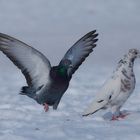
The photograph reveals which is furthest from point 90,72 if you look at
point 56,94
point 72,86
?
point 56,94

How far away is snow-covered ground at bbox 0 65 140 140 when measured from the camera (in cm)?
614

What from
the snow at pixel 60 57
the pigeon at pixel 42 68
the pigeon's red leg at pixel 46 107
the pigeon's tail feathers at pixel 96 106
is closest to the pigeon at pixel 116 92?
the pigeon's tail feathers at pixel 96 106

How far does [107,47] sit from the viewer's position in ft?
42.8

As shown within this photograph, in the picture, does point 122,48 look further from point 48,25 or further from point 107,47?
point 48,25

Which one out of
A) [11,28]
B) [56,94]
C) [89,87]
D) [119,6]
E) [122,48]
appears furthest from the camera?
[119,6]

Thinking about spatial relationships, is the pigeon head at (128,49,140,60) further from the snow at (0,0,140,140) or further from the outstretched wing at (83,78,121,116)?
the snow at (0,0,140,140)

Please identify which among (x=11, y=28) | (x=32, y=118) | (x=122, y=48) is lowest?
(x=32, y=118)

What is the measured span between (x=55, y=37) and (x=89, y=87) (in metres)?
4.03

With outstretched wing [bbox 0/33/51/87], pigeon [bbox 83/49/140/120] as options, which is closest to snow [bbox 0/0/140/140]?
pigeon [bbox 83/49/140/120]

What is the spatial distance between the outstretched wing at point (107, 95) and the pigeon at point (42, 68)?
0.51 metres

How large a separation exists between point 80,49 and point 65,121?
106cm

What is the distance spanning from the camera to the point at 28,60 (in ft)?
24.5

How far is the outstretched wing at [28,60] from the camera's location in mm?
7391

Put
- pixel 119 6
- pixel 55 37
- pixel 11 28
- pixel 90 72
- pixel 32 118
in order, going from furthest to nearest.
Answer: pixel 119 6 < pixel 11 28 < pixel 55 37 < pixel 90 72 < pixel 32 118
